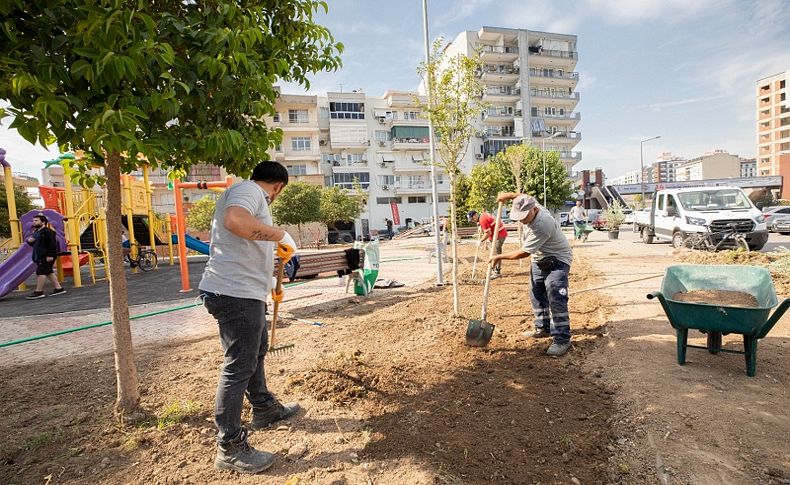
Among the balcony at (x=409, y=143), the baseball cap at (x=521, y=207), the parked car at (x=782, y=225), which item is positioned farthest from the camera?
the balcony at (x=409, y=143)

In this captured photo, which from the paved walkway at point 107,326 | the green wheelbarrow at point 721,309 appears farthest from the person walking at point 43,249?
the green wheelbarrow at point 721,309

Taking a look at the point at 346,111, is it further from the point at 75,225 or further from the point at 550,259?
the point at 550,259

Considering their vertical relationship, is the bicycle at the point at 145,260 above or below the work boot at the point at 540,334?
above

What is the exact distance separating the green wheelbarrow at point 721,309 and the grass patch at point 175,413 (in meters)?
3.87

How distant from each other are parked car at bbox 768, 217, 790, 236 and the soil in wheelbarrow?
799 inches

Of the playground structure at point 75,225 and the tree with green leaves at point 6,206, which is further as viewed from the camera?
the tree with green leaves at point 6,206

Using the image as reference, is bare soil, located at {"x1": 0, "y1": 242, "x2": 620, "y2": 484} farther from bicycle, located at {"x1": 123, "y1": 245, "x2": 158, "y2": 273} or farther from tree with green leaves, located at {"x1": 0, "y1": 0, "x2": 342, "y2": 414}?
bicycle, located at {"x1": 123, "y1": 245, "x2": 158, "y2": 273}

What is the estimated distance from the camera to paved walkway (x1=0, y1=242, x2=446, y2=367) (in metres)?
5.24

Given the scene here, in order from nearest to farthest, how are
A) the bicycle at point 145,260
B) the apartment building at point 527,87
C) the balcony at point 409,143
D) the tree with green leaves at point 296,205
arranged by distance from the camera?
1. the bicycle at point 145,260
2. the tree with green leaves at point 296,205
3. the balcony at point 409,143
4. the apartment building at point 527,87

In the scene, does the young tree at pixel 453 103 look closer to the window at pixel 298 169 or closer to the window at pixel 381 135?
the window at pixel 298 169

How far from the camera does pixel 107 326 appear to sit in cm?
650

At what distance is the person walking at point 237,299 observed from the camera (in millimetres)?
2404

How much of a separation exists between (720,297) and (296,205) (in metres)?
28.3

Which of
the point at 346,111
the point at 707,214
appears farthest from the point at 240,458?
the point at 346,111
